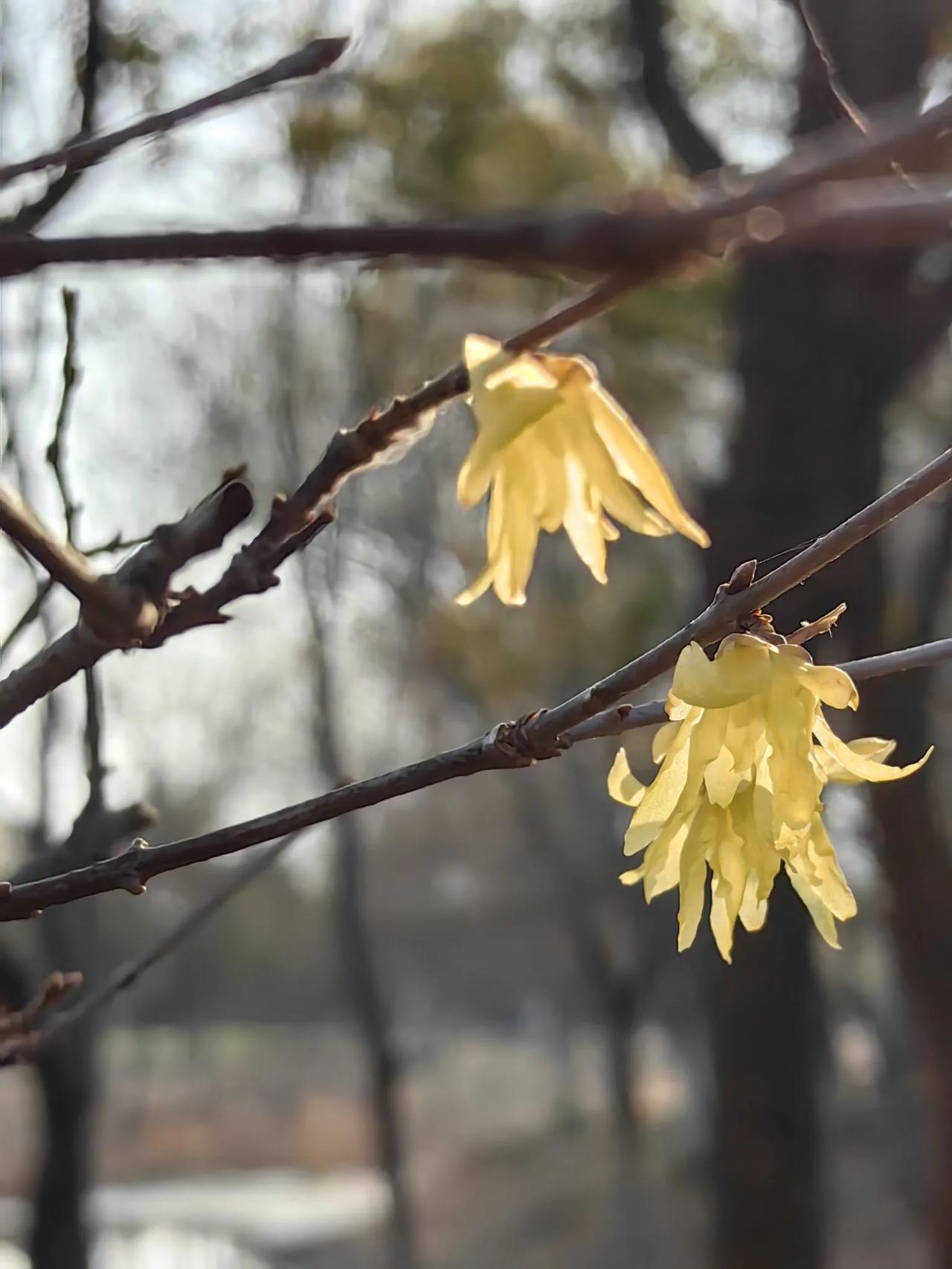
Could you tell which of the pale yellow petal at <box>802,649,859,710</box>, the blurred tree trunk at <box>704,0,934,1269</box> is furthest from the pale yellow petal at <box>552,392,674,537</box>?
the blurred tree trunk at <box>704,0,934,1269</box>

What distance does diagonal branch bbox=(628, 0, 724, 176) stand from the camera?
3350 millimetres

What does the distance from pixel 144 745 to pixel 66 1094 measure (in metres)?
2.65

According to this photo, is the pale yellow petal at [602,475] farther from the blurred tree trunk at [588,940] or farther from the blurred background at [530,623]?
the blurred tree trunk at [588,940]

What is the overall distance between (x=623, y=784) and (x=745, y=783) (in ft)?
0.27

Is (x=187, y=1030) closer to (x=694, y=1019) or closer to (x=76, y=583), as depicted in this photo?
(x=694, y=1019)

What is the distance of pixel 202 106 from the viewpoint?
58cm

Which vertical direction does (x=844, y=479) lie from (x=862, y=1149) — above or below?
above

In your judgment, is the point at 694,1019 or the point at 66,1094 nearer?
the point at 66,1094

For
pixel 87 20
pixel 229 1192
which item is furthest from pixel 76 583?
pixel 229 1192

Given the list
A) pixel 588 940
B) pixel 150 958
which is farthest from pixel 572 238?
pixel 588 940

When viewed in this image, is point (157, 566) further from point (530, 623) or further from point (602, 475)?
point (530, 623)

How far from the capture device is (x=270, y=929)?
43.6ft

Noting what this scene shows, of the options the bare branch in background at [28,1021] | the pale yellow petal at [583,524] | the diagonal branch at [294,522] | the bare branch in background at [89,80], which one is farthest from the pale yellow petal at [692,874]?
the bare branch in background at [89,80]

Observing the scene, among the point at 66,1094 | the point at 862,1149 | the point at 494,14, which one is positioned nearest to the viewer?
the point at 66,1094
